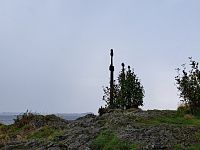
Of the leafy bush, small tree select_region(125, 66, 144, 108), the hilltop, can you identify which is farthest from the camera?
small tree select_region(125, 66, 144, 108)

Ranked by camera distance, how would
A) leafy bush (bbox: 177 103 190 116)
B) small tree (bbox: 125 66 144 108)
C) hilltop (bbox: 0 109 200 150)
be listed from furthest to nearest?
1. small tree (bbox: 125 66 144 108)
2. leafy bush (bbox: 177 103 190 116)
3. hilltop (bbox: 0 109 200 150)

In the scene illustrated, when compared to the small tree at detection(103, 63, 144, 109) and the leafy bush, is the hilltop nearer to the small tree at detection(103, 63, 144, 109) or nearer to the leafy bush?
the leafy bush

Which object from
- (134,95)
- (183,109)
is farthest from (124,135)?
(134,95)

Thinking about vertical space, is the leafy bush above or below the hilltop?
above

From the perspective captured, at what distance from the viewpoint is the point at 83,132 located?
1816 centimetres

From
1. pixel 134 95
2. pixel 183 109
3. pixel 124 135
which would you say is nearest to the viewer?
pixel 124 135

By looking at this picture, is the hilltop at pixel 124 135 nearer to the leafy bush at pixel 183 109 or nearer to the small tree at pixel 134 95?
the leafy bush at pixel 183 109

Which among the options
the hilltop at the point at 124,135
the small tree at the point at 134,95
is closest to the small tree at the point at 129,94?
the small tree at the point at 134,95

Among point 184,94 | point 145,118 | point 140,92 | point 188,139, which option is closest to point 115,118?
point 145,118

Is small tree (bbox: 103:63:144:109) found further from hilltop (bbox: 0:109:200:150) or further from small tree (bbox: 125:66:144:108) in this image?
hilltop (bbox: 0:109:200:150)

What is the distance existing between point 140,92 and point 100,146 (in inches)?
673

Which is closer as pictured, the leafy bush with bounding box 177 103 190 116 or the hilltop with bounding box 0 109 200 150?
the hilltop with bounding box 0 109 200 150

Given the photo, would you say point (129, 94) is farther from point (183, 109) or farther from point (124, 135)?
point (124, 135)

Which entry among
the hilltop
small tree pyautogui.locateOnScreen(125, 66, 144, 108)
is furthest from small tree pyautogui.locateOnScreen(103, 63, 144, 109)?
the hilltop
